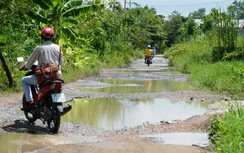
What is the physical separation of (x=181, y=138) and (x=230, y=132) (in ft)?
5.60

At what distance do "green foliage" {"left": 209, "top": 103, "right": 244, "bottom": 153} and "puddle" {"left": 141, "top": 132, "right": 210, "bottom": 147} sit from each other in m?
0.20

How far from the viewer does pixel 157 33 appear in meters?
73.4

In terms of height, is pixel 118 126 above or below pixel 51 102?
below

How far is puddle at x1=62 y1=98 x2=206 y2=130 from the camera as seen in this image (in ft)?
30.5

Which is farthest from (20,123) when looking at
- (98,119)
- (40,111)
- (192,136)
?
(192,136)

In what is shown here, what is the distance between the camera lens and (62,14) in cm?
1634

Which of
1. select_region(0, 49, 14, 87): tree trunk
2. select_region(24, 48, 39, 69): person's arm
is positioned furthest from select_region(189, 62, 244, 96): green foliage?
select_region(24, 48, 39, 69): person's arm

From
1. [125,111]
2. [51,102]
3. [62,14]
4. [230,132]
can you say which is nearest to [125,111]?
[125,111]

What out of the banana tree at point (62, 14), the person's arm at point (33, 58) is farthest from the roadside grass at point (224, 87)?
the banana tree at point (62, 14)

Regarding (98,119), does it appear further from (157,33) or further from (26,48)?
(157,33)

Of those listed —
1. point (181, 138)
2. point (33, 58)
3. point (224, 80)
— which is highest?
point (33, 58)

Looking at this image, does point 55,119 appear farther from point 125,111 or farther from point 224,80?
point 224,80

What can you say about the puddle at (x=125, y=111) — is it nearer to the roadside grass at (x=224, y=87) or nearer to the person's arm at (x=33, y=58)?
the roadside grass at (x=224, y=87)

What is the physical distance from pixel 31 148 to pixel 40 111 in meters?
1.52
